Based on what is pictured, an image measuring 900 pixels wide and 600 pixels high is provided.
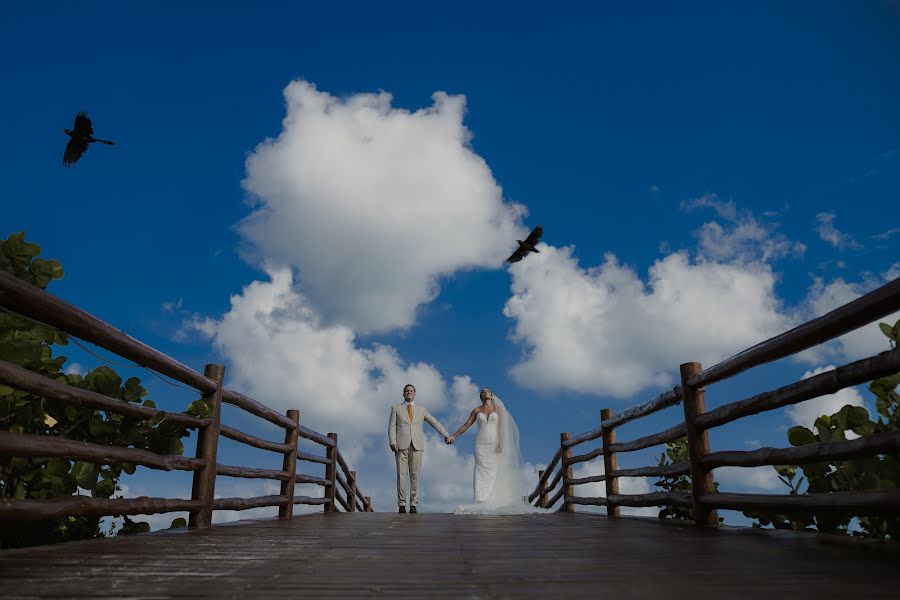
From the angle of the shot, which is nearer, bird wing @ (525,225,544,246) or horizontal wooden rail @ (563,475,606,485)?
horizontal wooden rail @ (563,475,606,485)

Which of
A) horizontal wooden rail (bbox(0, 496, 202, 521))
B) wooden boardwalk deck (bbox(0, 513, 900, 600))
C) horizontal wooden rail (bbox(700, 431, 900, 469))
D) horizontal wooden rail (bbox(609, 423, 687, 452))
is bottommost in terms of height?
wooden boardwalk deck (bbox(0, 513, 900, 600))

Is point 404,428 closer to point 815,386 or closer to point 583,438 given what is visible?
point 583,438

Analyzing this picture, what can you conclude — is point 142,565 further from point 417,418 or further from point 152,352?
point 417,418

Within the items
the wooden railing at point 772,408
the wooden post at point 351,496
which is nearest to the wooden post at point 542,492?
the wooden post at point 351,496

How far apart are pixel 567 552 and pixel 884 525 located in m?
1.82

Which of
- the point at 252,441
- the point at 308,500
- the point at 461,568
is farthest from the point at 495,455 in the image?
the point at 461,568

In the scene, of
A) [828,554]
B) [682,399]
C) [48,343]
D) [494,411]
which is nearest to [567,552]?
[828,554]

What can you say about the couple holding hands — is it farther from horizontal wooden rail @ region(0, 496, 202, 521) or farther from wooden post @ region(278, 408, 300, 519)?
horizontal wooden rail @ region(0, 496, 202, 521)

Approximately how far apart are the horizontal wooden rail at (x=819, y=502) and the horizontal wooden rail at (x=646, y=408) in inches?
40.0

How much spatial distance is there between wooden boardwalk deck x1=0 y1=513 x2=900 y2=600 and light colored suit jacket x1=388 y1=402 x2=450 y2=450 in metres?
5.70

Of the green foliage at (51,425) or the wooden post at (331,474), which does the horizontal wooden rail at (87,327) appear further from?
the wooden post at (331,474)

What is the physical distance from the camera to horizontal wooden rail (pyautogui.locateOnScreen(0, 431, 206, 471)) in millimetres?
3283

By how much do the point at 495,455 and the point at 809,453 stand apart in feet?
25.0

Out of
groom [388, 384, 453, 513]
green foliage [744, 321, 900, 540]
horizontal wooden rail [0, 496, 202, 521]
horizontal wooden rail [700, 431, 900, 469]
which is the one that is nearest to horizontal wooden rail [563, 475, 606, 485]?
groom [388, 384, 453, 513]
